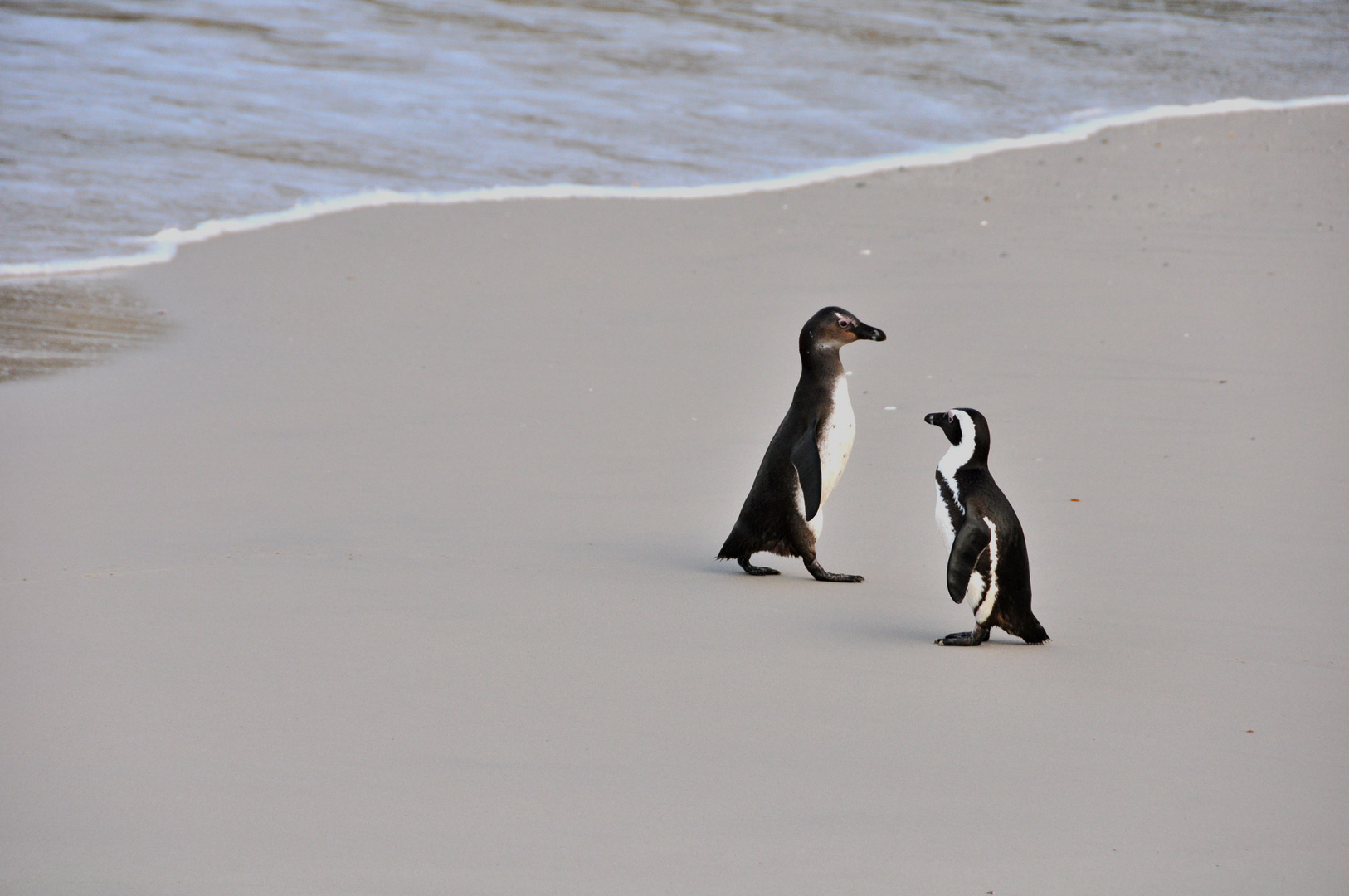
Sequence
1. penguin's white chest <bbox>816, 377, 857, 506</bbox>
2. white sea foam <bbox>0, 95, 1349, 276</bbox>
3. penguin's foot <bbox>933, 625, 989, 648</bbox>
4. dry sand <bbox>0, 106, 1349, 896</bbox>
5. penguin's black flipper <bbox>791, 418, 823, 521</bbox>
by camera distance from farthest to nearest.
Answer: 1. white sea foam <bbox>0, 95, 1349, 276</bbox>
2. penguin's white chest <bbox>816, 377, 857, 506</bbox>
3. penguin's black flipper <bbox>791, 418, 823, 521</bbox>
4. penguin's foot <bbox>933, 625, 989, 648</bbox>
5. dry sand <bbox>0, 106, 1349, 896</bbox>

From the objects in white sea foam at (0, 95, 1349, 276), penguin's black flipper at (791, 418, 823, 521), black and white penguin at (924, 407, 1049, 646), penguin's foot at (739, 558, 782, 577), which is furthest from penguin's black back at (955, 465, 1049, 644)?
white sea foam at (0, 95, 1349, 276)

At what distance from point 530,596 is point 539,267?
3.78m

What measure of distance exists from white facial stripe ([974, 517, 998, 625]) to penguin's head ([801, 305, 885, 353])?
0.81m

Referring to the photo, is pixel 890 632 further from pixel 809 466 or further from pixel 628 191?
pixel 628 191

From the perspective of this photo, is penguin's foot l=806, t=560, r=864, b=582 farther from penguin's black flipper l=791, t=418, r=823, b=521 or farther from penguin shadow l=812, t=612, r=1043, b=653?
penguin shadow l=812, t=612, r=1043, b=653

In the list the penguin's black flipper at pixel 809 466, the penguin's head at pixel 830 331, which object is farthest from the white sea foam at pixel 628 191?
the penguin's black flipper at pixel 809 466

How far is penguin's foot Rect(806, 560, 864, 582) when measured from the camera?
3.59 meters

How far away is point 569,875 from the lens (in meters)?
2.18

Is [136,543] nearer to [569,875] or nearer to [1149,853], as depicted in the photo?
[569,875]

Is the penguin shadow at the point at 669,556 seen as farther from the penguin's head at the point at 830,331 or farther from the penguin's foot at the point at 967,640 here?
the penguin's foot at the point at 967,640

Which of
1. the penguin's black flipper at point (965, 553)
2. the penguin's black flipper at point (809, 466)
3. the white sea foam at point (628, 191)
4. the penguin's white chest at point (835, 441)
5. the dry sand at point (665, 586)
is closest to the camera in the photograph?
the dry sand at point (665, 586)

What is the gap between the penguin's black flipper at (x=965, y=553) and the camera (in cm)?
300

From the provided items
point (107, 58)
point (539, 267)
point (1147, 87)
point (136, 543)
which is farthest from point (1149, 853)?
point (107, 58)

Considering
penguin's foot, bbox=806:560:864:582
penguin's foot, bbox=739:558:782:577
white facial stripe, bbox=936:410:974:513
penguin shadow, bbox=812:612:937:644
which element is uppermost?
white facial stripe, bbox=936:410:974:513
